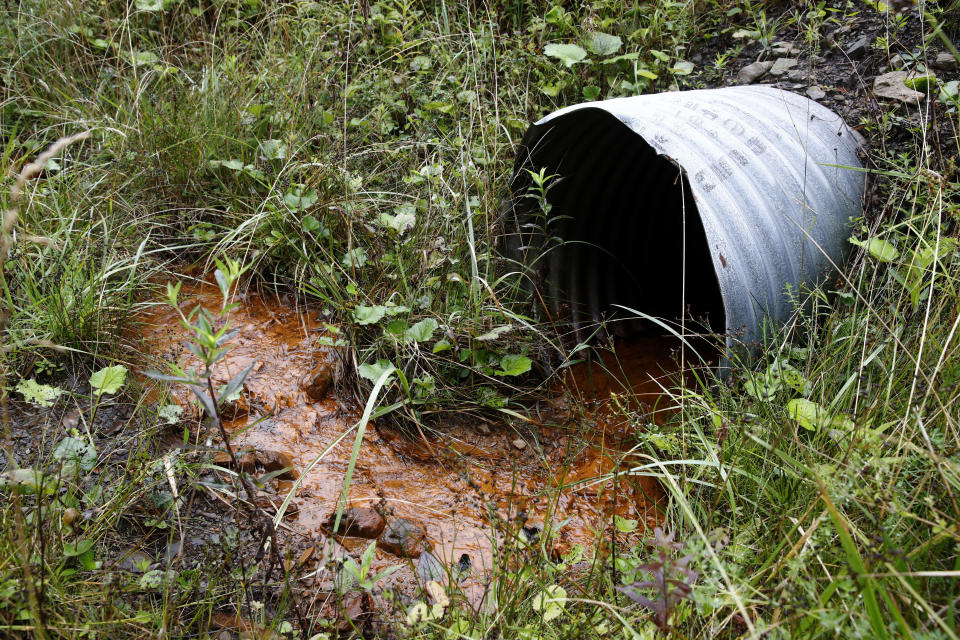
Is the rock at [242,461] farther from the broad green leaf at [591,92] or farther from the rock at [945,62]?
the rock at [945,62]

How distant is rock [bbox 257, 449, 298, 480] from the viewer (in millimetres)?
2195

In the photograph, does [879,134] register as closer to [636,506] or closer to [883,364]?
[883,364]

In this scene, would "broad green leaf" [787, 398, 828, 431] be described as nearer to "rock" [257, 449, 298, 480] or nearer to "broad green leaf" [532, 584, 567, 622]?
"broad green leaf" [532, 584, 567, 622]

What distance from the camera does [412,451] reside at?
8.23 feet

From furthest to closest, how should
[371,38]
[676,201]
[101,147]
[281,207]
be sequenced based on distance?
[371,38]
[676,201]
[101,147]
[281,207]

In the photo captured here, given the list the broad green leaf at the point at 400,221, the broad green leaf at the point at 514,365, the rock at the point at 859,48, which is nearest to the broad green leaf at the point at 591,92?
the rock at the point at 859,48

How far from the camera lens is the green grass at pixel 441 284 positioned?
148 centimetres

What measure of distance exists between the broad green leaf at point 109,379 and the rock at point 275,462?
473mm

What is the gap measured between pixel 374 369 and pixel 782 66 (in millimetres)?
2780

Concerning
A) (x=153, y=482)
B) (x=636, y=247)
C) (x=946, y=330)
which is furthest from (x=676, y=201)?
(x=153, y=482)

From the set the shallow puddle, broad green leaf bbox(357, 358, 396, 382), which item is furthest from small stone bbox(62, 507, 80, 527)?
broad green leaf bbox(357, 358, 396, 382)

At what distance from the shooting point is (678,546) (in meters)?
1.38

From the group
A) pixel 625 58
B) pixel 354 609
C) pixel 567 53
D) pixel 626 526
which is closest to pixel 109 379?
pixel 354 609

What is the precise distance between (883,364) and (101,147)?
3303 millimetres
